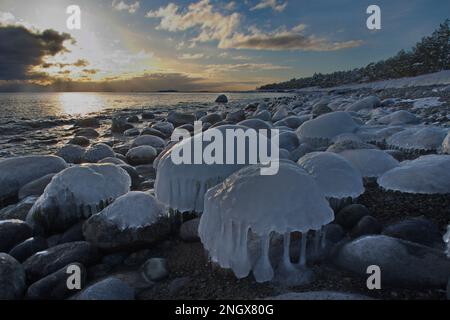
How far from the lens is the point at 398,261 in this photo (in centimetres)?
241

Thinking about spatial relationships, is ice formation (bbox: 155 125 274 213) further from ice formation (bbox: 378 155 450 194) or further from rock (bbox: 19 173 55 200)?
rock (bbox: 19 173 55 200)

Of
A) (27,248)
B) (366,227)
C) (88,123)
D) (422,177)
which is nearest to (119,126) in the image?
(88,123)

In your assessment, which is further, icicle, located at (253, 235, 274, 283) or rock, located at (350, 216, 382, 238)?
rock, located at (350, 216, 382, 238)

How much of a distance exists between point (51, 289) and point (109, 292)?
26.5 inches

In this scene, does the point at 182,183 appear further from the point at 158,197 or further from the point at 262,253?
the point at 262,253

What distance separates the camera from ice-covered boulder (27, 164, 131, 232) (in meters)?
3.90

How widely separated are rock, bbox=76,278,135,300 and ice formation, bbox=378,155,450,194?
10.1ft

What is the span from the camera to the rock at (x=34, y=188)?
207 inches

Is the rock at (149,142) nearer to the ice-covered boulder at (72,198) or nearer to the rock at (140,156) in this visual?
the rock at (140,156)

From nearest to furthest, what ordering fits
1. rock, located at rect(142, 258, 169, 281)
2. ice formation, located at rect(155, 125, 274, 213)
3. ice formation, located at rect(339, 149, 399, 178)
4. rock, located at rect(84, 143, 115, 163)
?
1. rock, located at rect(142, 258, 169, 281)
2. ice formation, located at rect(155, 125, 274, 213)
3. ice formation, located at rect(339, 149, 399, 178)
4. rock, located at rect(84, 143, 115, 163)

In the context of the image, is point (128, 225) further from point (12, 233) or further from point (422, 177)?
point (422, 177)

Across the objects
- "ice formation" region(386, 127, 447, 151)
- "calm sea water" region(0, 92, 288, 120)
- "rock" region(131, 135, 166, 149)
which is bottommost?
"rock" region(131, 135, 166, 149)

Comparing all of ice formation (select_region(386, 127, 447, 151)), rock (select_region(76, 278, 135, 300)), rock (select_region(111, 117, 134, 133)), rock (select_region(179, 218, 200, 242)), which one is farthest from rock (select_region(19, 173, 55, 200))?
rock (select_region(111, 117, 134, 133))
